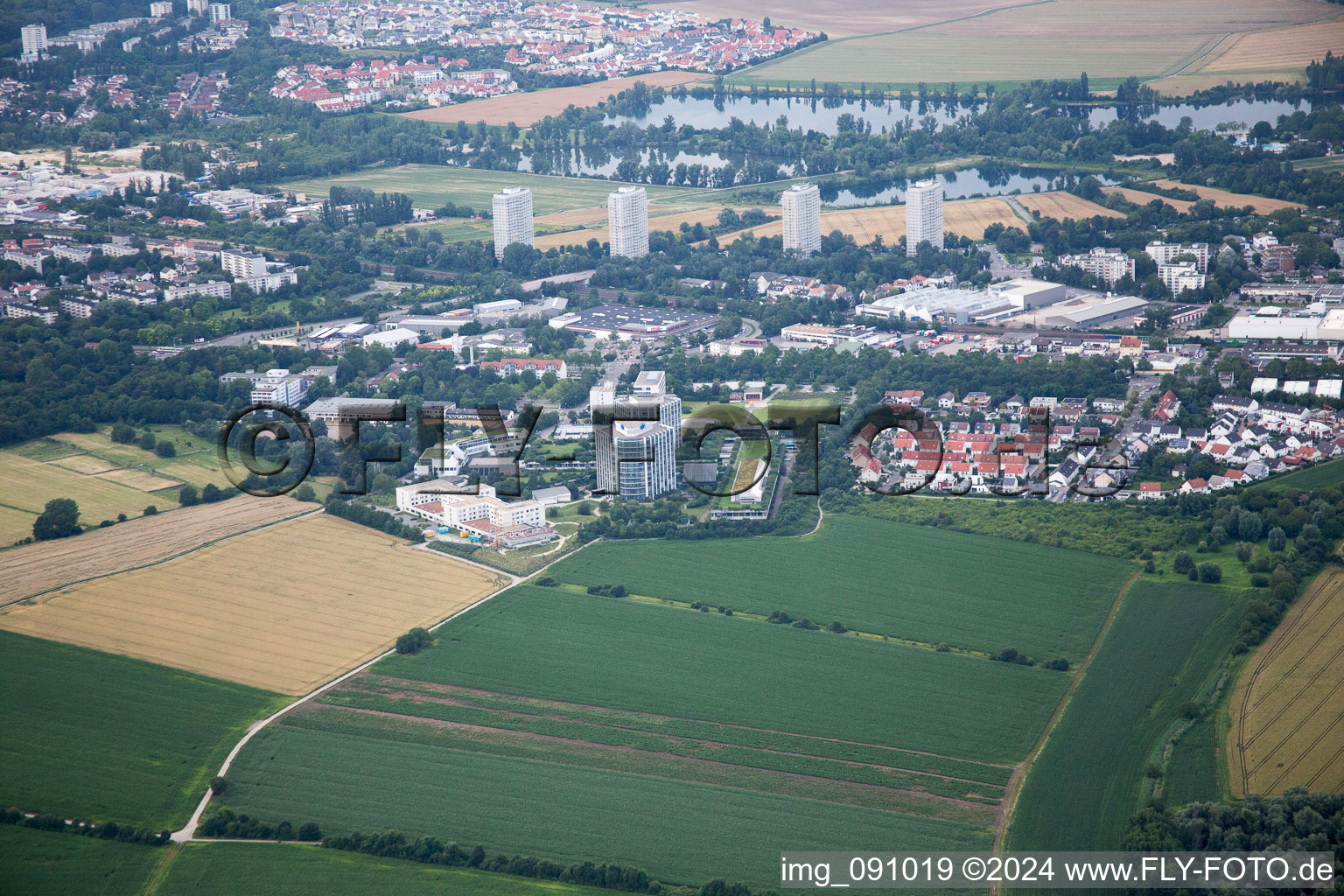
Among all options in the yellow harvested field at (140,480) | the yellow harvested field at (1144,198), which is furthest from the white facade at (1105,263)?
the yellow harvested field at (140,480)

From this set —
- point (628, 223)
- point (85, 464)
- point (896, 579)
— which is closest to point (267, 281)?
point (628, 223)

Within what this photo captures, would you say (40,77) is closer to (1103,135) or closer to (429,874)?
(1103,135)

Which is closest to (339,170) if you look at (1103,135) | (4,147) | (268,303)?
(4,147)

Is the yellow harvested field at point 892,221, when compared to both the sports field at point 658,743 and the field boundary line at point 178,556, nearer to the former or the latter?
the field boundary line at point 178,556

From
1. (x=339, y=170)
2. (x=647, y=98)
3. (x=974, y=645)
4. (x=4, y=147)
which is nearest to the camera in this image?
(x=974, y=645)

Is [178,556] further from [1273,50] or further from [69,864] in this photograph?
[1273,50]

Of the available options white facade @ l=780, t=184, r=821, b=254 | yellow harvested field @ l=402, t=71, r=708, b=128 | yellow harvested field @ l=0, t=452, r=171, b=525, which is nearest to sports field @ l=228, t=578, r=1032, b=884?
yellow harvested field @ l=0, t=452, r=171, b=525
